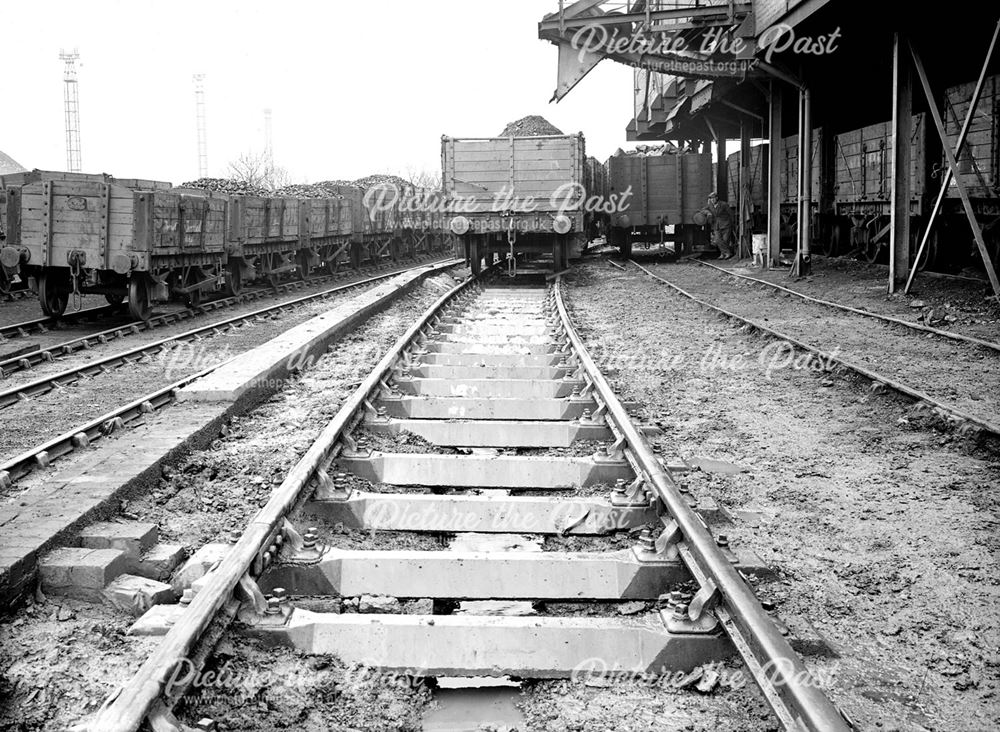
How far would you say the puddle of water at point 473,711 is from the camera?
2.76 m

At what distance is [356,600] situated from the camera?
3586mm

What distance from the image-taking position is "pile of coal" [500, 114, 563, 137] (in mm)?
28984

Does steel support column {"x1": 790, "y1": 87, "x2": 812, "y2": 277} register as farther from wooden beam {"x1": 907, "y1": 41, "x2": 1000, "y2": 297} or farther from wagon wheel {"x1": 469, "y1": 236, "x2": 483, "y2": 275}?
wagon wheel {"x1": 469, "y1": 236, "x2": 483, "y2": 275}

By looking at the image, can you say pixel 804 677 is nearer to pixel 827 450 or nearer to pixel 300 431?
pixel 827 450

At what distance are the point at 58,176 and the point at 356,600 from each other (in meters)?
19.8

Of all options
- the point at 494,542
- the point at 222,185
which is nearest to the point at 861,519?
the point at 494,542

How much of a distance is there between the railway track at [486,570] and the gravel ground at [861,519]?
0.40 meters

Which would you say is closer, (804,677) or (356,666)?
(804,677)

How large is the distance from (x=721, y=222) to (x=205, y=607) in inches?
932

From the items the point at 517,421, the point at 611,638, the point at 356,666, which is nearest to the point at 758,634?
the point at 611,638

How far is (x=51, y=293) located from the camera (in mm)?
13422

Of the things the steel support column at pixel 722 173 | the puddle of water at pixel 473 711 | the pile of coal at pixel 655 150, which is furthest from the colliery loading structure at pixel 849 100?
the puddle of water at pixel 473 711

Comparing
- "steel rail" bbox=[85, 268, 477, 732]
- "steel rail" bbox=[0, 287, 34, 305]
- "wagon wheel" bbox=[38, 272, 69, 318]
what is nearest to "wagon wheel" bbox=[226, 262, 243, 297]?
"steel rail" bbox=[0, 287, 34, 305]

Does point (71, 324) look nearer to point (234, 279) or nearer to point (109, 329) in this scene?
point (109, 329)
